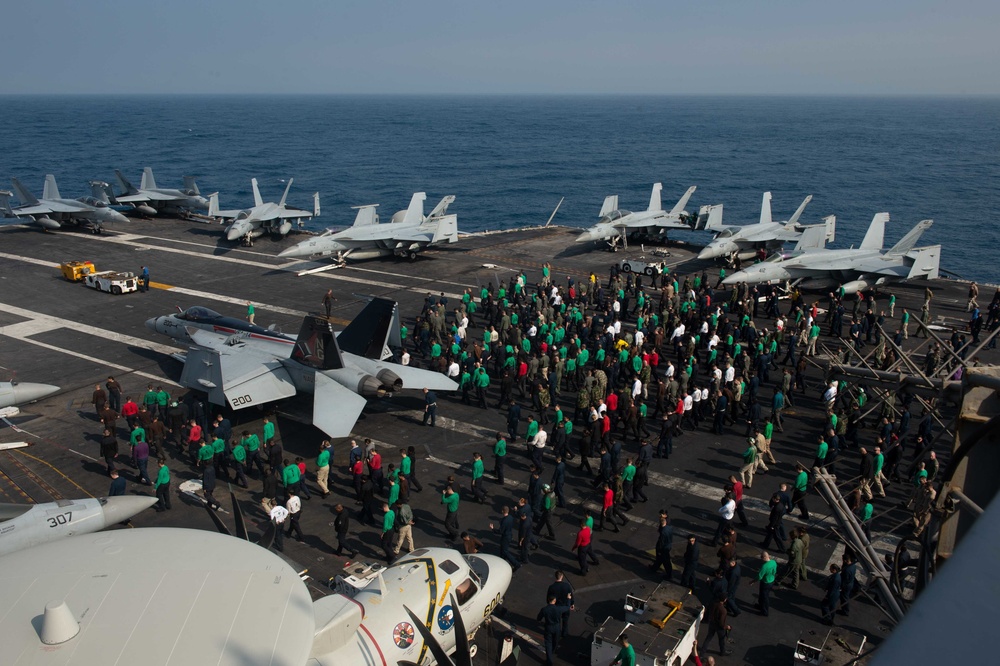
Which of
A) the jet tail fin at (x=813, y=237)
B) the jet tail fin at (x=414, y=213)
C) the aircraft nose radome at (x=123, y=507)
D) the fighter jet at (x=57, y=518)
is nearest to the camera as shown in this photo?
the fighter jet at (x=57, y=518)

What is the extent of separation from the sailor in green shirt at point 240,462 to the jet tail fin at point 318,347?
405cm

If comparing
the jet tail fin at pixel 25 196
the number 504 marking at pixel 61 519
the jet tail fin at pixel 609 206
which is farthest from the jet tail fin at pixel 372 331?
the jet tail fin at pixel 25 196

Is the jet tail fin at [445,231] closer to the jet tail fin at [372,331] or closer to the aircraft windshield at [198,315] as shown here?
the aircraft windshield at [198,315]

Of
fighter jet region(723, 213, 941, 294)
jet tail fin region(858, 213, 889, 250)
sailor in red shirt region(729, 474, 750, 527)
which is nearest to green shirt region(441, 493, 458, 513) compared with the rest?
sailor in red shirt region(729, 474, 750, 527)

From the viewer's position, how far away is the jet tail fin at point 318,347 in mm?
22719

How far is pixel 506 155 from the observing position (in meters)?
131

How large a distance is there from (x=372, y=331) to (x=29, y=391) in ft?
39.9

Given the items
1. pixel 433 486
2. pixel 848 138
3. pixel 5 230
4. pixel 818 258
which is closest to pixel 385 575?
pixel 433 486

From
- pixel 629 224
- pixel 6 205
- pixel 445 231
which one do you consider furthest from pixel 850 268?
pixel 6 205

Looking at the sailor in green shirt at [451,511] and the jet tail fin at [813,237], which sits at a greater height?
the jet tail fin at [813,237]

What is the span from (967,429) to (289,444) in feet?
62.4

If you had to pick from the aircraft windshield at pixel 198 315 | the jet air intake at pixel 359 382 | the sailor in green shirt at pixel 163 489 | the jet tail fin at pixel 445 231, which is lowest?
the sailor in green shirt at pixel 163 489

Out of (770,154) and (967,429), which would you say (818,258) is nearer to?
(967,429)

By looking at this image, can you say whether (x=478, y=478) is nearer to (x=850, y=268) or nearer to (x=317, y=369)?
(x=317, y=369)
